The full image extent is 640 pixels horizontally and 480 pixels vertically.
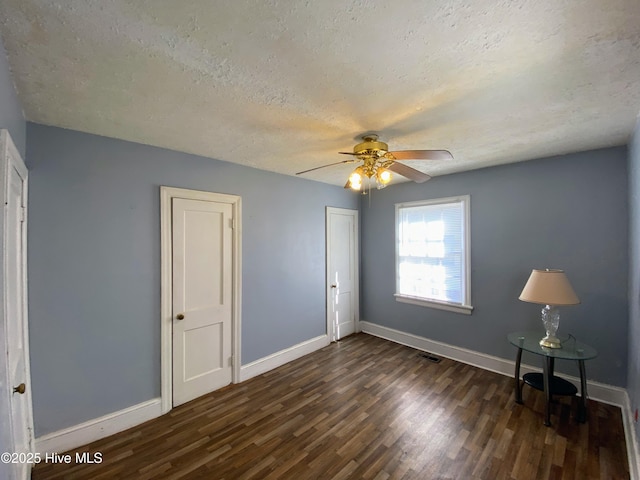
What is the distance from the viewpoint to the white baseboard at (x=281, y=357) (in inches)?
121

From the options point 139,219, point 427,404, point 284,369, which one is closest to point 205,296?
point 139,219

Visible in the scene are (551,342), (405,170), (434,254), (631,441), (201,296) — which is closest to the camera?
(631,441)

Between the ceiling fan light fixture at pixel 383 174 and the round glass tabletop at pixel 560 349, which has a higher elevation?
the ceiling fan light fixture at pixel 383 174

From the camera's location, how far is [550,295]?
7.70ft

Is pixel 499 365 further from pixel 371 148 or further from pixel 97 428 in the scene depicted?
pixel 97 428

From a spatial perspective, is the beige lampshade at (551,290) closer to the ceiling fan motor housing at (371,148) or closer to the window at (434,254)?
the window at (434,254)

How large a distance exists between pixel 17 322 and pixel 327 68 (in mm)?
2420

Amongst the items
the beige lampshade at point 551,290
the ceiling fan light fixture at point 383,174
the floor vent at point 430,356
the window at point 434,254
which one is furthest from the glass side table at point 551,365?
the ceiling fan light fixture at point 383,174

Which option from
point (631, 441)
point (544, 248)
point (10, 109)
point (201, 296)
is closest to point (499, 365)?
point (631, 441)

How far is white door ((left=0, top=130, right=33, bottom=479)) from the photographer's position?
134 cm

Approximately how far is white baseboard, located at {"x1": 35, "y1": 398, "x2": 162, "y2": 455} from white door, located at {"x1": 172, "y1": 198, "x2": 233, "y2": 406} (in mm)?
244

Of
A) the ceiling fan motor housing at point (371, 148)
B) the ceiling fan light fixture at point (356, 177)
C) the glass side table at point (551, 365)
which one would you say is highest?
the ceiling fan motor housing at point (371, 148)

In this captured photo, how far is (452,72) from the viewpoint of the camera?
138 centimetres

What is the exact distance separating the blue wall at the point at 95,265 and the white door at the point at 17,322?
9cm
